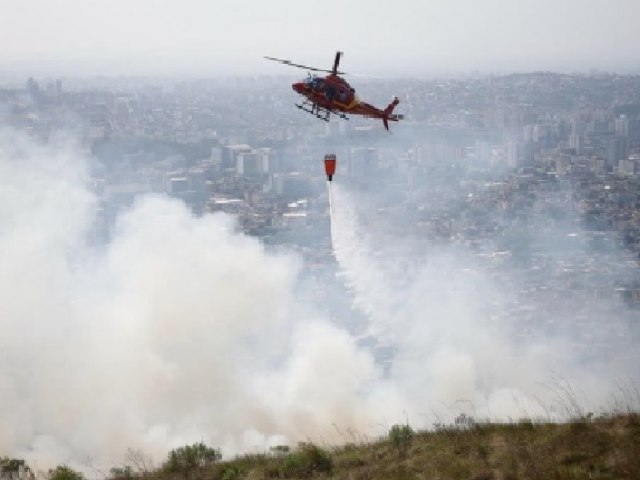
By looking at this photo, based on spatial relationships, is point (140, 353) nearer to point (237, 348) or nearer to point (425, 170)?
point (237, 348)

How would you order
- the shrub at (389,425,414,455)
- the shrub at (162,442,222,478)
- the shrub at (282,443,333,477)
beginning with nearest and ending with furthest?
the shrub at (282,443,333,477), the shrub at (389,425,414,455), the shrub at (162,442,222,478)

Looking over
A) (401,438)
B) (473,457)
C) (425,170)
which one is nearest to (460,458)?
(473,457)

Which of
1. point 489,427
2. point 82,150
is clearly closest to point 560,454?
point 489,427

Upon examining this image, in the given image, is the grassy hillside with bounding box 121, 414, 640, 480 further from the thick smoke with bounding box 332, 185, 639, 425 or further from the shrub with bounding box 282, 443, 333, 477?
the thick smoke with bounding box 332, 185, 639, 425

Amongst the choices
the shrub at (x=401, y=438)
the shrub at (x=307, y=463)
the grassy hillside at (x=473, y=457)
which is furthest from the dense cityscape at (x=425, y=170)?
the shrub at (x=307, y=463)

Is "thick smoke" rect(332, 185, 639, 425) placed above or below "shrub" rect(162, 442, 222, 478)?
below

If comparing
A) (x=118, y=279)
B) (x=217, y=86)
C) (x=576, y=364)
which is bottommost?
(x=576, y=364)

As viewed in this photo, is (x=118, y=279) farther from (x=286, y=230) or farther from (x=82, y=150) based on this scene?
(x=82, y=150)

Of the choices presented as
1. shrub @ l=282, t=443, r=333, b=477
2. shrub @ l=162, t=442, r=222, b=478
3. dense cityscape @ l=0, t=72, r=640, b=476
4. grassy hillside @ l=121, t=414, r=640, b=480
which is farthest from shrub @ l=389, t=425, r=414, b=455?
dense cityscape @ l=0, t=72, r=640, b=476

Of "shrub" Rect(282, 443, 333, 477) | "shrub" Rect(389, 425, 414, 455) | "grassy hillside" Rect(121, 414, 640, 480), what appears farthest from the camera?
"shrub" Rect(389, 425, 414, 455)
